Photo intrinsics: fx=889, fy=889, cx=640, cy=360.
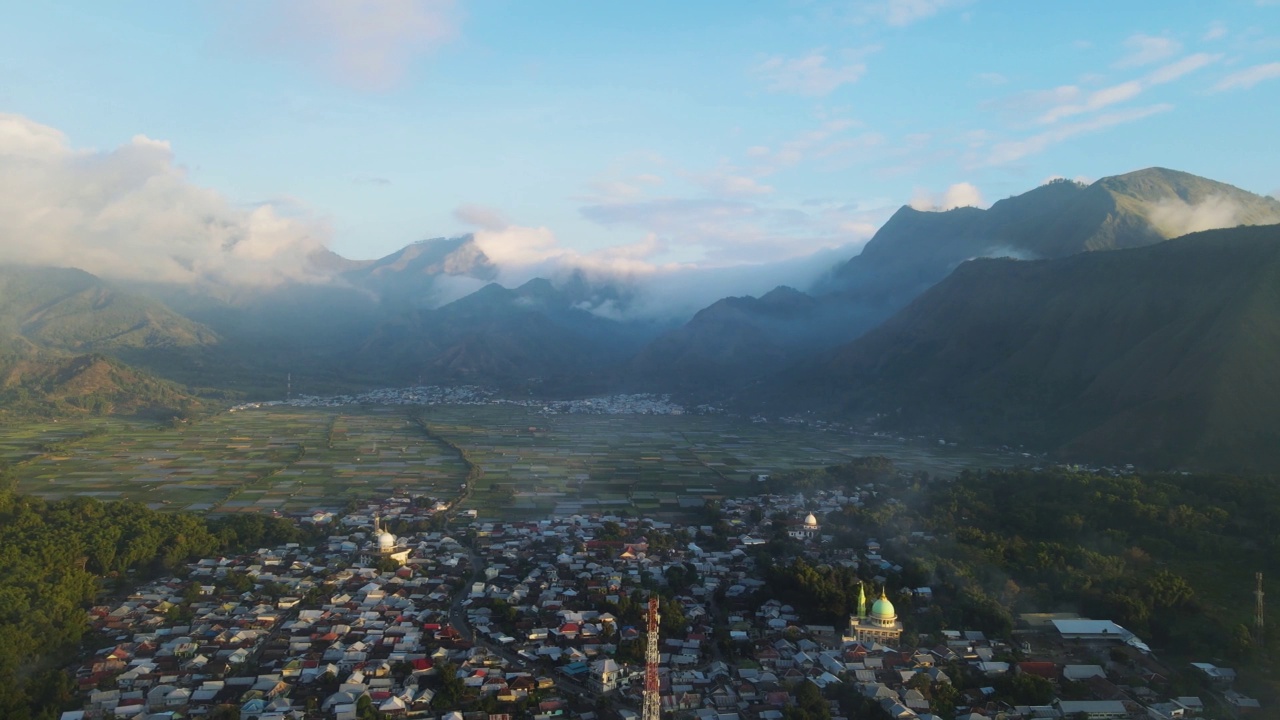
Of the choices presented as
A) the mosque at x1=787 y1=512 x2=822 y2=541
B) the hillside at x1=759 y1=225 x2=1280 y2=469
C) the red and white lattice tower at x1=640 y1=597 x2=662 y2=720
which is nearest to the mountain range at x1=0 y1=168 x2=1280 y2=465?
the hillside at x1=759 y1=225 x2=1280 y2=469

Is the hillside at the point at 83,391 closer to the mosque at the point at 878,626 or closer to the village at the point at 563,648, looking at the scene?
the village at the point at 563,648

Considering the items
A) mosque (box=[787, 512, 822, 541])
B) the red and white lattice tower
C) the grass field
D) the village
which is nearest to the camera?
the red and white lattice tower

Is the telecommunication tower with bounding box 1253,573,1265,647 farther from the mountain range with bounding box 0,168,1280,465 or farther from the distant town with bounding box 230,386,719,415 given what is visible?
the distant town with bounding box 230,386,719,415

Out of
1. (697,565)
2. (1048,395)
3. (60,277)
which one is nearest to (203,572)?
(697,565)

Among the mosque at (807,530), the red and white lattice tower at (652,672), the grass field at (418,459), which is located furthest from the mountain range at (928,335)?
the red and white lattice tower at (652,672)

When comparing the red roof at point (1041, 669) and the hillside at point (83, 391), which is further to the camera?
the hillside at point (83, 391)

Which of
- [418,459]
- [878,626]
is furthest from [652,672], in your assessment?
[418,459]
